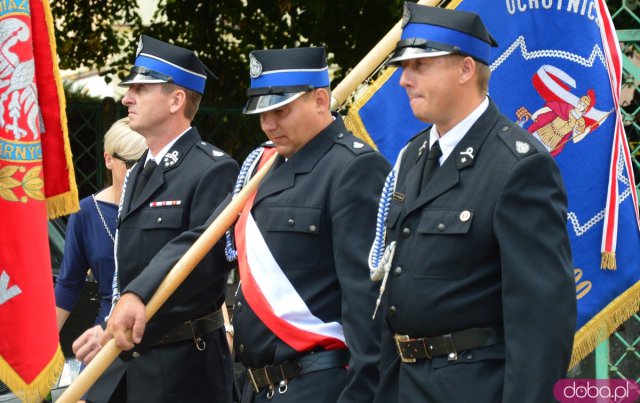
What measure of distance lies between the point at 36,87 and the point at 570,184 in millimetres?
1994

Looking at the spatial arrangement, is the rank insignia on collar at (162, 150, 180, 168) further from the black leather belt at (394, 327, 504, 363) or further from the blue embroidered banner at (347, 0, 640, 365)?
the black leather belt at (394, 327, 504, 363)

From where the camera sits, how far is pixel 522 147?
350 cm

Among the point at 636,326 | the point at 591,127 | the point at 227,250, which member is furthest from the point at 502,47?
the point at 636,326

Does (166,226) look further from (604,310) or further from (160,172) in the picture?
(604,310)

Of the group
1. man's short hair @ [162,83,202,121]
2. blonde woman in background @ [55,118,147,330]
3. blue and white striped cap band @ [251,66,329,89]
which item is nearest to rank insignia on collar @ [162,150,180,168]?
man's short hair @ [162,83,202,121]

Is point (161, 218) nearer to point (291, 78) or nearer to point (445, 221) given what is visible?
point (291, 78)

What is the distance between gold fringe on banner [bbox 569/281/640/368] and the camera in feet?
15.6

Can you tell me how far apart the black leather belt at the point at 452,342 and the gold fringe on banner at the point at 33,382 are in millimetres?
1325

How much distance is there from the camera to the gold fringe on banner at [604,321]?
4742 millimetres

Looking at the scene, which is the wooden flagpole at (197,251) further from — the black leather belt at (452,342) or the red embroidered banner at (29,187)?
the black leather belt at (452,342)

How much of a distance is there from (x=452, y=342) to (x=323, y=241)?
77 centimetres

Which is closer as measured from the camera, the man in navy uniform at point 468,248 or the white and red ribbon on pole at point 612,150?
the man in navy uniform at point 468,248

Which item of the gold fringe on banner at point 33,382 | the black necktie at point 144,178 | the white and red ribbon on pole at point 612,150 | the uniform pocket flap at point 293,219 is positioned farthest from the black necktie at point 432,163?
the black necktie at point 144,178

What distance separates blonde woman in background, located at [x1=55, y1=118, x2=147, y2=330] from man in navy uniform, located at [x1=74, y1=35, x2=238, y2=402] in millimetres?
415
